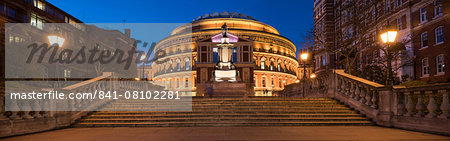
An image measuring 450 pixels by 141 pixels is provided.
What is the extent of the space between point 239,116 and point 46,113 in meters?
7.56

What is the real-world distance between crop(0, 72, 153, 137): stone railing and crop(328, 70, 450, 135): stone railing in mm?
12233

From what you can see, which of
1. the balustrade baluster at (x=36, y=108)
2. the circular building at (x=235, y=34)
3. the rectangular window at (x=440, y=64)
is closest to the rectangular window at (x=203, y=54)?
the circular building at (x=235, y=34)

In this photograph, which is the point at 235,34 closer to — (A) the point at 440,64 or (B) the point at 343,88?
(A) the point at 440,64

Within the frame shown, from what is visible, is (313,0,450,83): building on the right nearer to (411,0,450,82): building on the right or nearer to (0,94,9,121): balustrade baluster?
(411,0,450,82): building on the right

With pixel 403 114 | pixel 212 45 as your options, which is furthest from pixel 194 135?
pixel 212 45

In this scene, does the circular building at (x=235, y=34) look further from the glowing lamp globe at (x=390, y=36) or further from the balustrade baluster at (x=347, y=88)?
the glowing lamp globe at (x=390, y=36)

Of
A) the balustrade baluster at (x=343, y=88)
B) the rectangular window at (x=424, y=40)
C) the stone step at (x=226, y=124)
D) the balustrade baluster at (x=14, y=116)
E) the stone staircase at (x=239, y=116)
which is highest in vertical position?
the rectangular window at (x=424, y=40)

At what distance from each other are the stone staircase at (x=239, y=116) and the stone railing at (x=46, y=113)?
504mm

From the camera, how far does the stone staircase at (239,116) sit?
11.8m

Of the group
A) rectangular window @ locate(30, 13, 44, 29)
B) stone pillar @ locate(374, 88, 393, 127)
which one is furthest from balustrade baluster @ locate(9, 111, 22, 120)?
rectangular window @ locate(30, 13, 44, 29)

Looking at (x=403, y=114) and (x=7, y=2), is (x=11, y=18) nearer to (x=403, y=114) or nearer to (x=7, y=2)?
(x=7, y=2)

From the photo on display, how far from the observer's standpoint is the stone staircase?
11.8 m

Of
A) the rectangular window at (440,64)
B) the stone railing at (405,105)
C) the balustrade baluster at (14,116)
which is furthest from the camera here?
the rectangular window at (440,64)

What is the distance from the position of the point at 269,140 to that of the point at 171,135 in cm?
307
